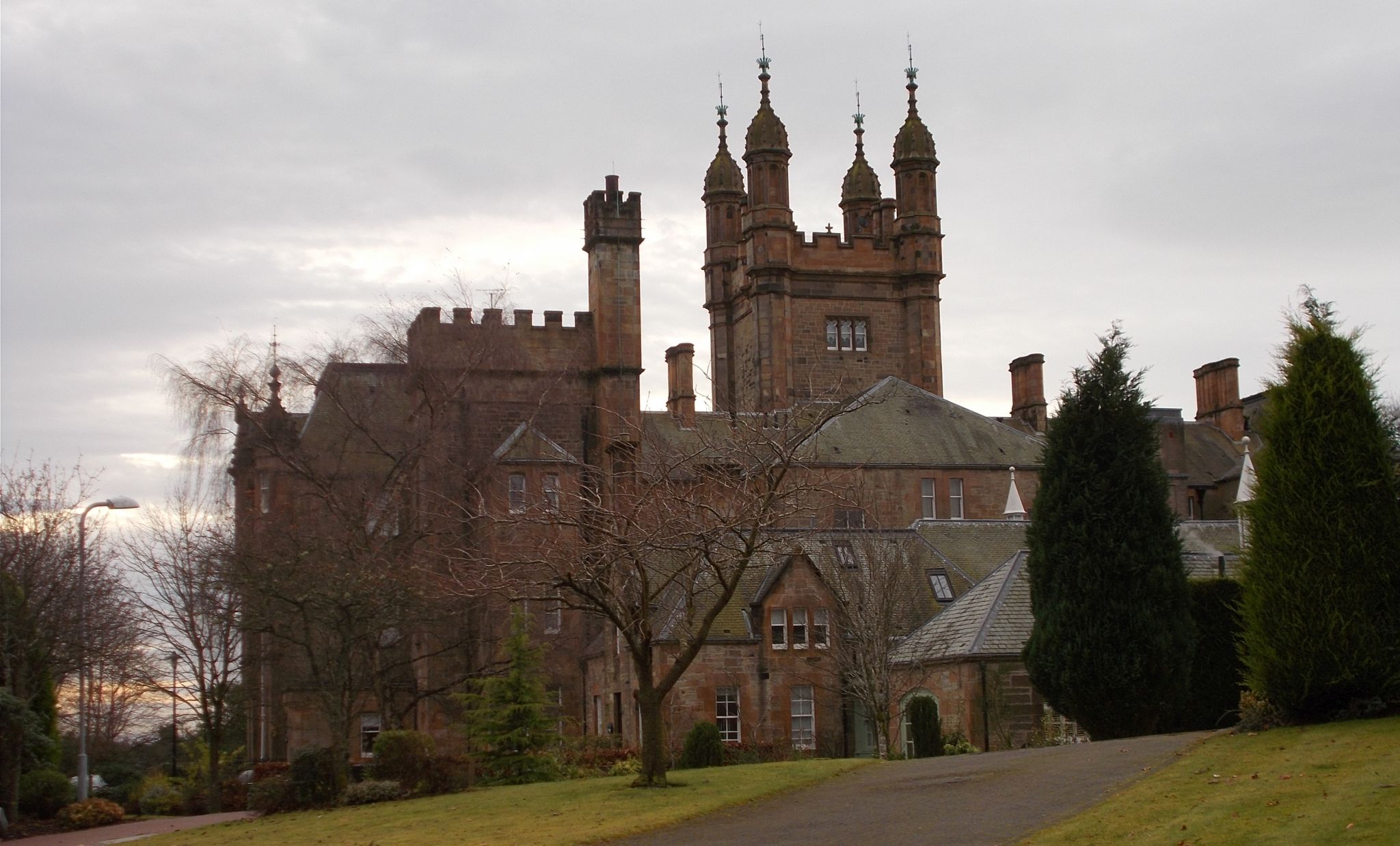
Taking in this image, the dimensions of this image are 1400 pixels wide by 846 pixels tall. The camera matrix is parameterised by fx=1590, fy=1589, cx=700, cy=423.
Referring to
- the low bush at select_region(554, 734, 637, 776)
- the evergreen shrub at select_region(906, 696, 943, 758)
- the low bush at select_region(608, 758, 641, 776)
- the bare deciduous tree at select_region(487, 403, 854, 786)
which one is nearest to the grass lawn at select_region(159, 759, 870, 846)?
the bare deciduous tree at select_region(487, 403, 854, 786)

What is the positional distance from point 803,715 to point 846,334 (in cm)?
2854

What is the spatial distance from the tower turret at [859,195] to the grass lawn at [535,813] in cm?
4837

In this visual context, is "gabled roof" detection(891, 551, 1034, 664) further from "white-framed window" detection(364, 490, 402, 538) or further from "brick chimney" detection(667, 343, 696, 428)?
"brick chimney" detection(667, 343, 696, 428)

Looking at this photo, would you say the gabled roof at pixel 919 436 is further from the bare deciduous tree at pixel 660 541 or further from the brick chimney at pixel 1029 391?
the bare deciduous tree at pixel 660 541

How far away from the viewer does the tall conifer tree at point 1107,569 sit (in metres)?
27.9

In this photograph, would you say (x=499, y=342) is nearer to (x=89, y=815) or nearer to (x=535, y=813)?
(x=89, y=815)

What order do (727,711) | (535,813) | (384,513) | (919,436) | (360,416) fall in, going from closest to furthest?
1. (535,813)
2. (384,513)
3. (360,416)
4. (727,711)
5. (919,436)

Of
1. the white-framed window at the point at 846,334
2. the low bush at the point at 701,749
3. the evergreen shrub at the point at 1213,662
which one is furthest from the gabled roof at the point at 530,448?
the white-framed window at the point at 846,334

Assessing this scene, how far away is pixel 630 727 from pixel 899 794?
69.3 ft

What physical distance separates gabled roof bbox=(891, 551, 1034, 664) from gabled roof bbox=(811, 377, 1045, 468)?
667 inches

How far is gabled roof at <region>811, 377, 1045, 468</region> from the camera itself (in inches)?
2184

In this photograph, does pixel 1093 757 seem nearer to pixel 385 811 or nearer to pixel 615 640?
pixel 385 811

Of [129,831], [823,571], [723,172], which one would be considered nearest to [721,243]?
[723,172]

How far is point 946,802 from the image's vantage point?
20.1m
